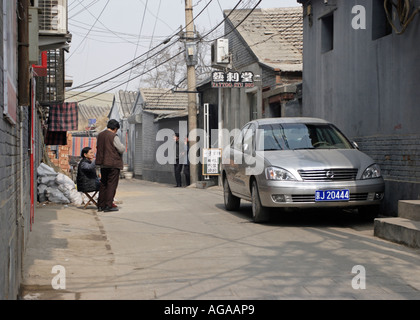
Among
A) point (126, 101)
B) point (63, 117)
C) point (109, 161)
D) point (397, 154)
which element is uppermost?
point (126, 101)

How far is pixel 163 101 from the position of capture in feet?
116

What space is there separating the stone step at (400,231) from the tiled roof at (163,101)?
26.0m

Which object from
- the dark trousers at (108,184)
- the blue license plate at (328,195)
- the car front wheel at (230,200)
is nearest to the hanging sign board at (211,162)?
the car front wheel at (230,200)

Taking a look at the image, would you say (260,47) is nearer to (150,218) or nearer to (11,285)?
(150,218)

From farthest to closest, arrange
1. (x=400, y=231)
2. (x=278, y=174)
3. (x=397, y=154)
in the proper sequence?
1. (x=397, y=154)
2. (x=278, y=174)
3. (x=400, y=231)

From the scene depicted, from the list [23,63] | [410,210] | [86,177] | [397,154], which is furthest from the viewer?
[86,177]

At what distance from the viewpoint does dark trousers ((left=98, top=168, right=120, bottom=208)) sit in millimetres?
12695

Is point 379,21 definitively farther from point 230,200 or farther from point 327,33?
point 230,200

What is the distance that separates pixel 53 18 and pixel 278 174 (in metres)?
4.22

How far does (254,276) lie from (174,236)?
3.08 m

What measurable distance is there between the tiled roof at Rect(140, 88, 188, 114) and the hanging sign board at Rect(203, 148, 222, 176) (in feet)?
41.2

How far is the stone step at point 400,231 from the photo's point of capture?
308 inches

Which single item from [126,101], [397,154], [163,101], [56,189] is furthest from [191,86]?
[126,101]

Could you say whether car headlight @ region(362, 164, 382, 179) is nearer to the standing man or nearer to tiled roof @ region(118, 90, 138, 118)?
the standing man
